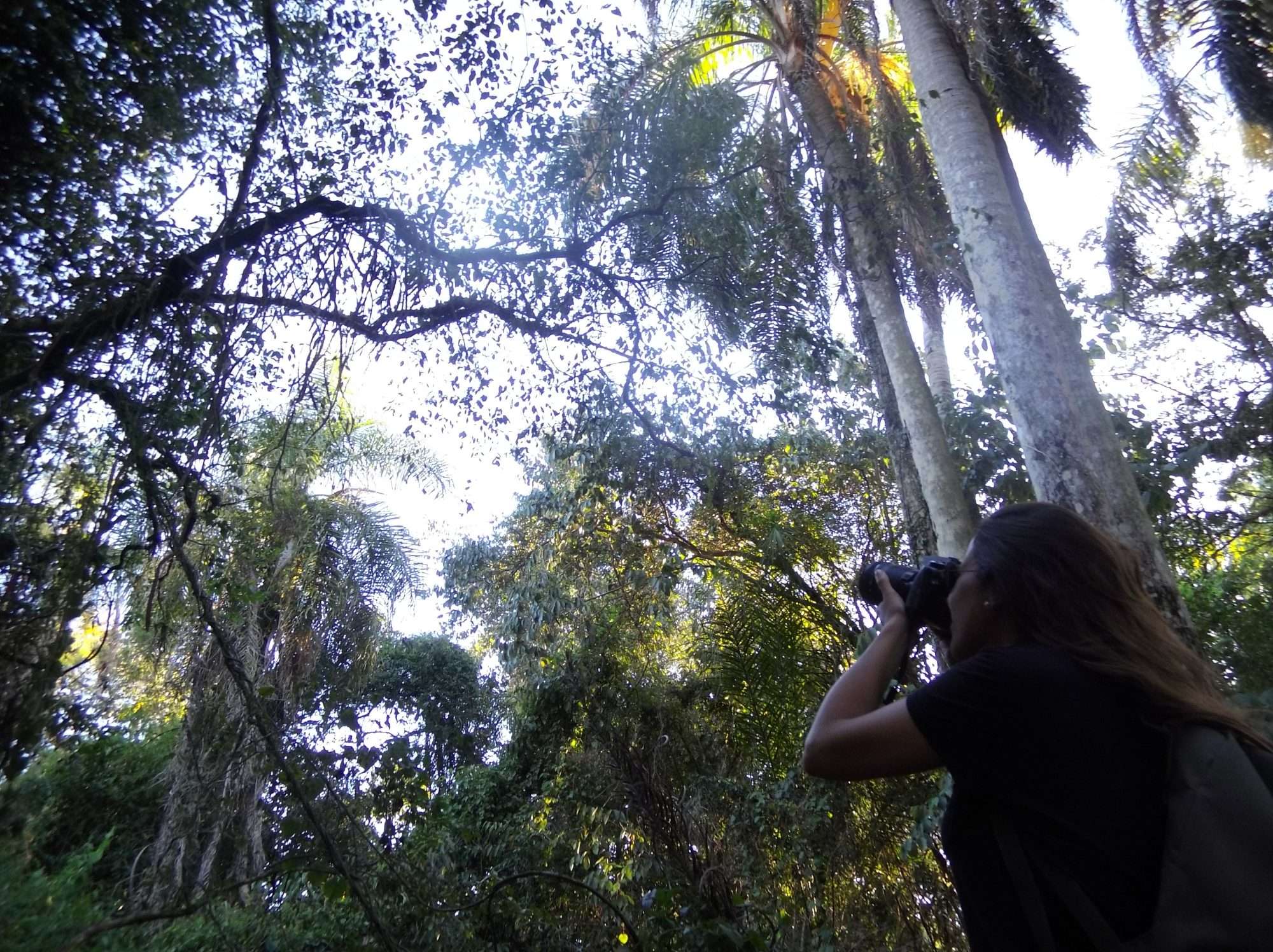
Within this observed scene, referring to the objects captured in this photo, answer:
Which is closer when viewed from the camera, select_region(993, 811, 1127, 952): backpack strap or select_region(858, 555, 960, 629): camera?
select_region(993, 811, 1127, 952): backpack strap

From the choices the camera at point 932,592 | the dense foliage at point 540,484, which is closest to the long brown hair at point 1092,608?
the camera at point 932,592

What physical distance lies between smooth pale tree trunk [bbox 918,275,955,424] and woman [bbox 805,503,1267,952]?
6018 mm

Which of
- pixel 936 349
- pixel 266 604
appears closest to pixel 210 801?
pixel 266 604

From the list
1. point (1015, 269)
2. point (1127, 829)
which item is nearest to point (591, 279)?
point (1015, 269)

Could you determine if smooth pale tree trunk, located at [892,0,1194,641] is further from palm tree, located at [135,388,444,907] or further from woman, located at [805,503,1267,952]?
palm tree, located at [135,388,444,907]

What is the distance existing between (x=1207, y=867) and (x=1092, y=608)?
41cm

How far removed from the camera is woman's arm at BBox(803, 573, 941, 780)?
→ 4.49 feet

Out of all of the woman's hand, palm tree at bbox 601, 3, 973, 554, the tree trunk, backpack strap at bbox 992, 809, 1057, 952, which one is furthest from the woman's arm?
Answer: palm tree at bbox 601, 3, 973, 554

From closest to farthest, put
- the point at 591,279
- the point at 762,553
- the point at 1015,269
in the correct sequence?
the point at 1015,269
the point at 591,279
the point at 762,553

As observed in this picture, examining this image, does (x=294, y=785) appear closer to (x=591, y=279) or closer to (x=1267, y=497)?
(x=591, y=279)

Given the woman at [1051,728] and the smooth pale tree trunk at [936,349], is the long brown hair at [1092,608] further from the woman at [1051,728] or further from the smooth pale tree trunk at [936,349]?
the smooth pale tree trunk at [936,349]

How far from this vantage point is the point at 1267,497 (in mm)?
6949

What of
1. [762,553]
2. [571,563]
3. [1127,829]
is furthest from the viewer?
[571,563]

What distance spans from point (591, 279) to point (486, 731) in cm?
1038
